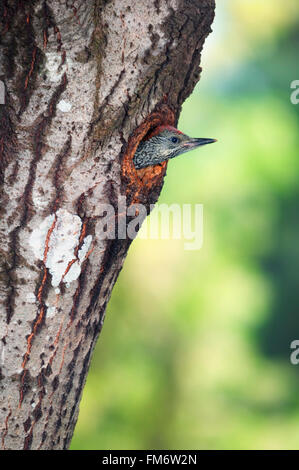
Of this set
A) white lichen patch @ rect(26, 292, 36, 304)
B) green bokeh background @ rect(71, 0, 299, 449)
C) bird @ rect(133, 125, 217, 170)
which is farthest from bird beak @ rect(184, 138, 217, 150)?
green bokeh background @ rect(71, 0, 299, 449)

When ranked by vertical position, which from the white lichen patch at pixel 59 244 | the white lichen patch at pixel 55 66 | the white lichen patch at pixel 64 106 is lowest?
the white lichen patch at pixel 59 244

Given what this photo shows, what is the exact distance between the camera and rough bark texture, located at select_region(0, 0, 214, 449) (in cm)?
95

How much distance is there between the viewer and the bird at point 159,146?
3.77ft

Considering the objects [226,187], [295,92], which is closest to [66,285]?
[226,187]

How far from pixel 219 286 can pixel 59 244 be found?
2.80 metres

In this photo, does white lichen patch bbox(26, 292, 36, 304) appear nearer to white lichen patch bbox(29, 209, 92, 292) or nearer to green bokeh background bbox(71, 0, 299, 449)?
white lichen patch bbox(29, 209, 92, 292)

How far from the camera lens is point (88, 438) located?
3.63 meters

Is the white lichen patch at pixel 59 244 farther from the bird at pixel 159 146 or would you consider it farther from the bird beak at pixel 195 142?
the bird beak at pixel 195 142

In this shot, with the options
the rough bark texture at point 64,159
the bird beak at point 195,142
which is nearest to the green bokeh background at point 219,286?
the bird beak at point 195,142

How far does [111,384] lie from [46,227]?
2845mm

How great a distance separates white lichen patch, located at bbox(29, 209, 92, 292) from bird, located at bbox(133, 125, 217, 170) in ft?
0.70

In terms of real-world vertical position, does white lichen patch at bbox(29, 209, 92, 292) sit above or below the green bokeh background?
below

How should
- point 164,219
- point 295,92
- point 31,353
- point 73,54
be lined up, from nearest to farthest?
1. point 73,54
2. point 31,353
3. point 164,219
4. point 295,92

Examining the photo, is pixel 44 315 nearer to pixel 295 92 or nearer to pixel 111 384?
pixel 111 384
